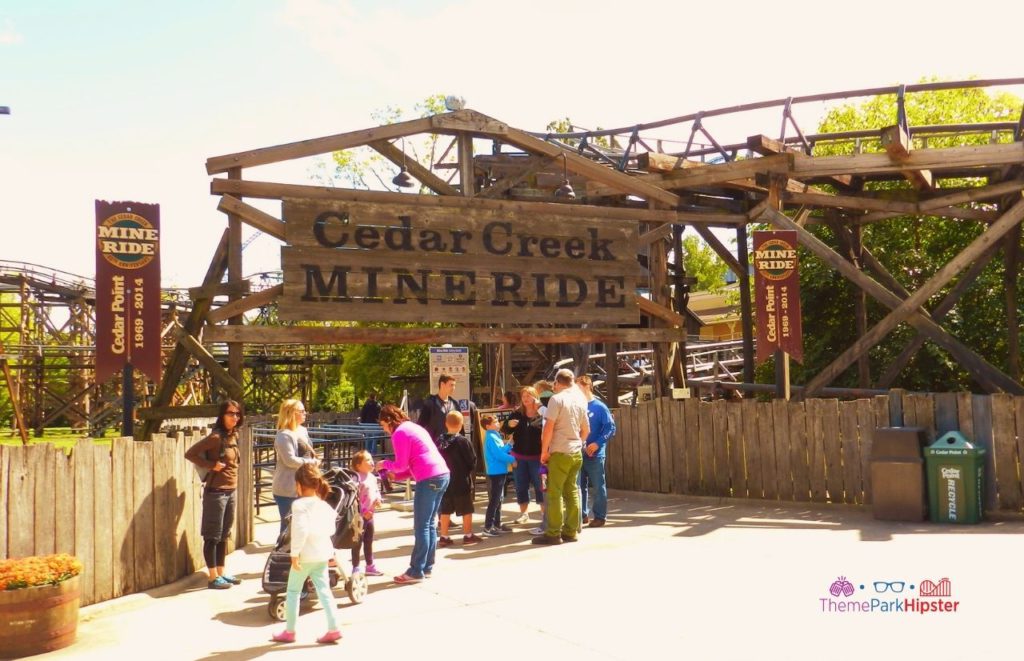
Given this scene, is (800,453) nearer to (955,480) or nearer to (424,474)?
(955,480)

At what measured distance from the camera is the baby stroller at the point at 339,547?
23.4 ft

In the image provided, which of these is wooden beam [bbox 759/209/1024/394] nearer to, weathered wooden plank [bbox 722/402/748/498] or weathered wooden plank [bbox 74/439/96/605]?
weathered wooden plank [bbox 722/402/748/498]

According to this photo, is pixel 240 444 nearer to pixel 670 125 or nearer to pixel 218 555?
pixel 218 555

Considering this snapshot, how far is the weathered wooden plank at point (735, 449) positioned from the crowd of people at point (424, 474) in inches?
87.5

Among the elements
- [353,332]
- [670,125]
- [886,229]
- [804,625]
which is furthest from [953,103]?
[804,625]

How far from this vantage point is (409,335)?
472 inches

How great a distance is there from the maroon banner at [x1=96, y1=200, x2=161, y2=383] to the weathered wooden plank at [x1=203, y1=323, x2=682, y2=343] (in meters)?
1.50

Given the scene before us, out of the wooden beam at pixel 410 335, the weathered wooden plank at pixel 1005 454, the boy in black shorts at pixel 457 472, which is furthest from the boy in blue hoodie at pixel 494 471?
the weathered wooden plank at pixel 1005 454

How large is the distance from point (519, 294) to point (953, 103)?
1229 inches

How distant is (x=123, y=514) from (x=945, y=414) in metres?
9.31

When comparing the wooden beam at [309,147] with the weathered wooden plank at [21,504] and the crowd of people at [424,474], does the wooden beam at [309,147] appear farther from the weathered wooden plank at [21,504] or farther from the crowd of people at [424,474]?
the weathered wooden plank at [21,504]

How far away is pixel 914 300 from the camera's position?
13.6 metres

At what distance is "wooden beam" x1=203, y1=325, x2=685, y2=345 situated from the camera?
35.8 feet

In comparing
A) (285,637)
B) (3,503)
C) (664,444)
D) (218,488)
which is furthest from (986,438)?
(3,503)
